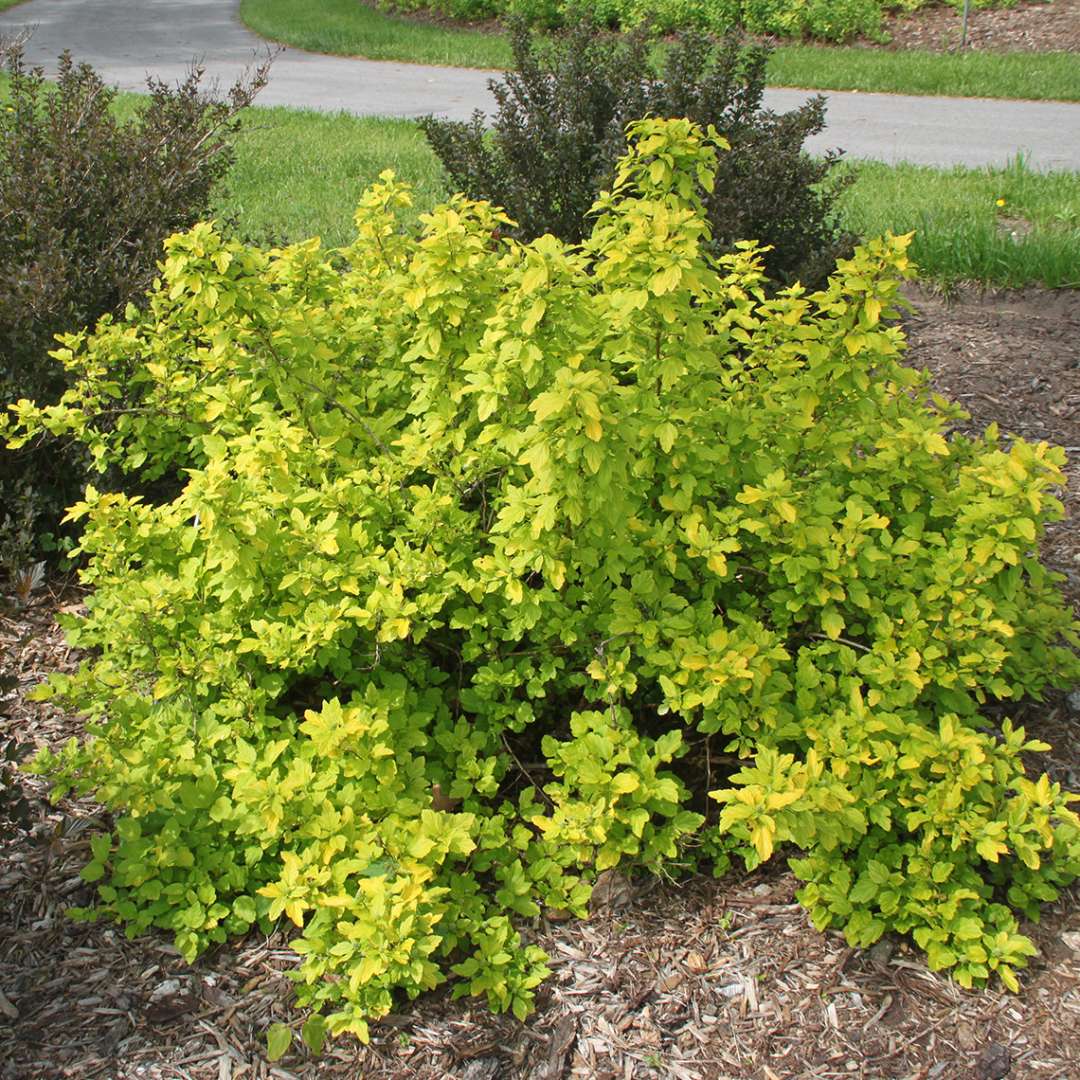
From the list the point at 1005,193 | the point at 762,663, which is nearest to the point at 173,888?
the point at 762,663

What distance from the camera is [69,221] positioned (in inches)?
168

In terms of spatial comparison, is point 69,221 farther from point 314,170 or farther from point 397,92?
point 397,92

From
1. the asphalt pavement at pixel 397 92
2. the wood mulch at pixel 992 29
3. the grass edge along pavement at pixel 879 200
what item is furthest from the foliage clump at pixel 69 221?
the wood mulch at pixel 992 29

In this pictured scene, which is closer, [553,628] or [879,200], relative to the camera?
[553,628]

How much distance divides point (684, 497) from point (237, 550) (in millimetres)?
976

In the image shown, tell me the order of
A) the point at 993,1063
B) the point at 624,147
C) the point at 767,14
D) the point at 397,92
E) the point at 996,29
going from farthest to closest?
the point at 767,14 → the point at 996,29 → the point at 397,92 → the point at 624,147 → the point at 993,1063

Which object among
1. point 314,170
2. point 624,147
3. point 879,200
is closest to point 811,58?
point 879,200

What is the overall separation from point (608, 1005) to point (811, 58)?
12417mm

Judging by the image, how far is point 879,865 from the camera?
99.3 inches

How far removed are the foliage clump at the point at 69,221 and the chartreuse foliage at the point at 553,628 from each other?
114 centimetres

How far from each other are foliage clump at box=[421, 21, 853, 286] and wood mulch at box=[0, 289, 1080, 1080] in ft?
9.58

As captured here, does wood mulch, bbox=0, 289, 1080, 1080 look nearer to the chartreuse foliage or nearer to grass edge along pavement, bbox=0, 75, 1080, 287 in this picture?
the chartreuse foliage

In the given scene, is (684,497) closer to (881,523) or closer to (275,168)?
(881,523)

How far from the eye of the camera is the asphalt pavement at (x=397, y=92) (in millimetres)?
9227
